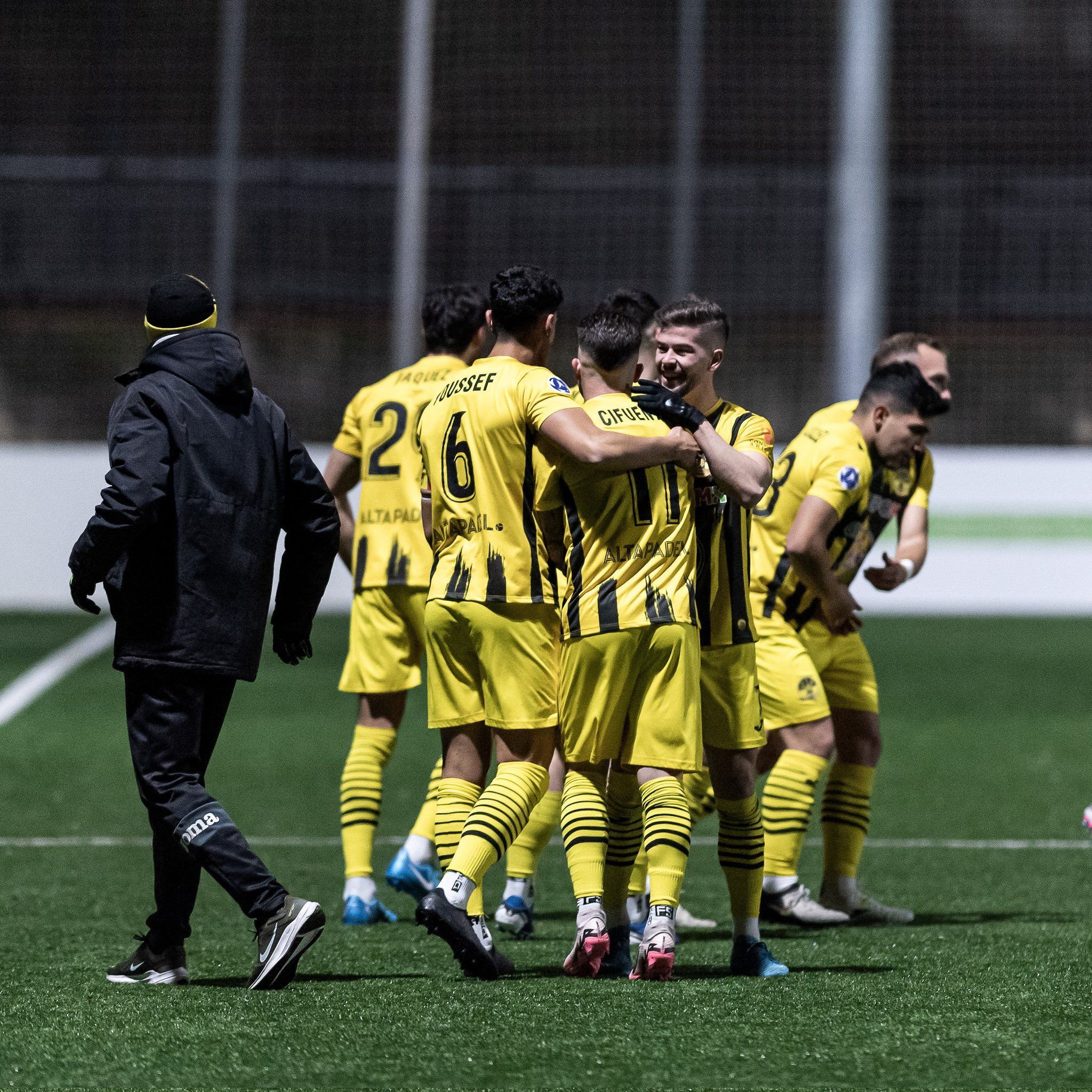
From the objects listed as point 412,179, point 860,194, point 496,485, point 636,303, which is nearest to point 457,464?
point 496,485

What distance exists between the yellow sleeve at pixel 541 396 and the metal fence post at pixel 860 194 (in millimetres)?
9842

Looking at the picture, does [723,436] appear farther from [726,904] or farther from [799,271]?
[799,271]

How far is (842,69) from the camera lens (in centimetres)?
1510

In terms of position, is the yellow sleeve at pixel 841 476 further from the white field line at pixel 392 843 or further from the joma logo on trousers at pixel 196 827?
the white field line at pixel 392 843

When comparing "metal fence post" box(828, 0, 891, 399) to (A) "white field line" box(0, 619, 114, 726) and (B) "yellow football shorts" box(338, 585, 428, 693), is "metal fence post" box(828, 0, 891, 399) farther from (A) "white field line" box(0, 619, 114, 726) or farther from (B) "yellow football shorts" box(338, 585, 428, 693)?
(B) "yellow football shorts" box(338, 585, 428, 693)

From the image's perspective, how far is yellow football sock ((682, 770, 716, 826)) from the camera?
6047mm

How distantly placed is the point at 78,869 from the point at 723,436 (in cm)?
368

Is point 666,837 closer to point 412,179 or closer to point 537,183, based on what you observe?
point 412,179

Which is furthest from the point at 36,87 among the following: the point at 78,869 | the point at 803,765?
the point at 803,765

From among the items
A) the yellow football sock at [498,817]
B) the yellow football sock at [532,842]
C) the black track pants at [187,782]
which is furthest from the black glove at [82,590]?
the yellow football sock at [532,842]

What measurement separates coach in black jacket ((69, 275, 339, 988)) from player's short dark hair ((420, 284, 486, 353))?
1.65 metres

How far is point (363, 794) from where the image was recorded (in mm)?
6402

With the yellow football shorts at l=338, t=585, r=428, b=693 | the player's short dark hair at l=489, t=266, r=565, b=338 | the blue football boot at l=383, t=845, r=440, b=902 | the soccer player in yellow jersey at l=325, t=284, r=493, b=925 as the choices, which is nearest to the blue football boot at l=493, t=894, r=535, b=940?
the blue football boot at l=383, t=845, r=440, b=902

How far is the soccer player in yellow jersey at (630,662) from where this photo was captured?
4641mm
